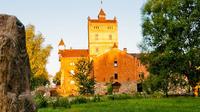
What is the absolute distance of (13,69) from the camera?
22.2ft

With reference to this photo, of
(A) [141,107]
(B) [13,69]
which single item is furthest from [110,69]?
(B) [13,69]

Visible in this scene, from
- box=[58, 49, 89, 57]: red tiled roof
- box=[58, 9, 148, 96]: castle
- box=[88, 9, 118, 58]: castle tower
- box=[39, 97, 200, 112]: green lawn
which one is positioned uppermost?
box=[88, 9, 118, 58]: castle tower

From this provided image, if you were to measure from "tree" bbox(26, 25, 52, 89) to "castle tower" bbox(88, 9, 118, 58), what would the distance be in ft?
125

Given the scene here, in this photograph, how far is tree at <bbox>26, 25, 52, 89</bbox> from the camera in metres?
55.2

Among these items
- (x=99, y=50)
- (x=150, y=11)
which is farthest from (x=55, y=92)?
(x=150, y=11)

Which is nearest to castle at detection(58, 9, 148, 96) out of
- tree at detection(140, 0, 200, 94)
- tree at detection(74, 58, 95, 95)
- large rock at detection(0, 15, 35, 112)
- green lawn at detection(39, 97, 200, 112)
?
tree at detection(74, 58, 95, 95)

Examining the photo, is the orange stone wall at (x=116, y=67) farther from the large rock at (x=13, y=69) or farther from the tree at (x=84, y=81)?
the large rock at (x=13, y=69)

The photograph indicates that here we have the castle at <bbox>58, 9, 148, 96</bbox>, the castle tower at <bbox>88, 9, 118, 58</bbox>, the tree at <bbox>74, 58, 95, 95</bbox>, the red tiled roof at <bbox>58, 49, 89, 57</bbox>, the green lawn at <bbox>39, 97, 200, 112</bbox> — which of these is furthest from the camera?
the castle tower at <bbox>88, 9, 118, 58</bbox>

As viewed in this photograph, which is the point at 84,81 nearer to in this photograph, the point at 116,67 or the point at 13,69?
the point at 116,67

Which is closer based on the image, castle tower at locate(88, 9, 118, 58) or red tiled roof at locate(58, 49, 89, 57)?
red tiled roof at locate(58, 49, 89, 57)

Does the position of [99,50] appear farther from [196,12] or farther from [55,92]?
[196,12]

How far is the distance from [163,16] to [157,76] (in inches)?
242

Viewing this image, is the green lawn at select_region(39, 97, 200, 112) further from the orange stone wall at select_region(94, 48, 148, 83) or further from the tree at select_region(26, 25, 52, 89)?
the orange stone wall at select_region(94, 48, 148, 83)

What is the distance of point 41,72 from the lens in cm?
5541
